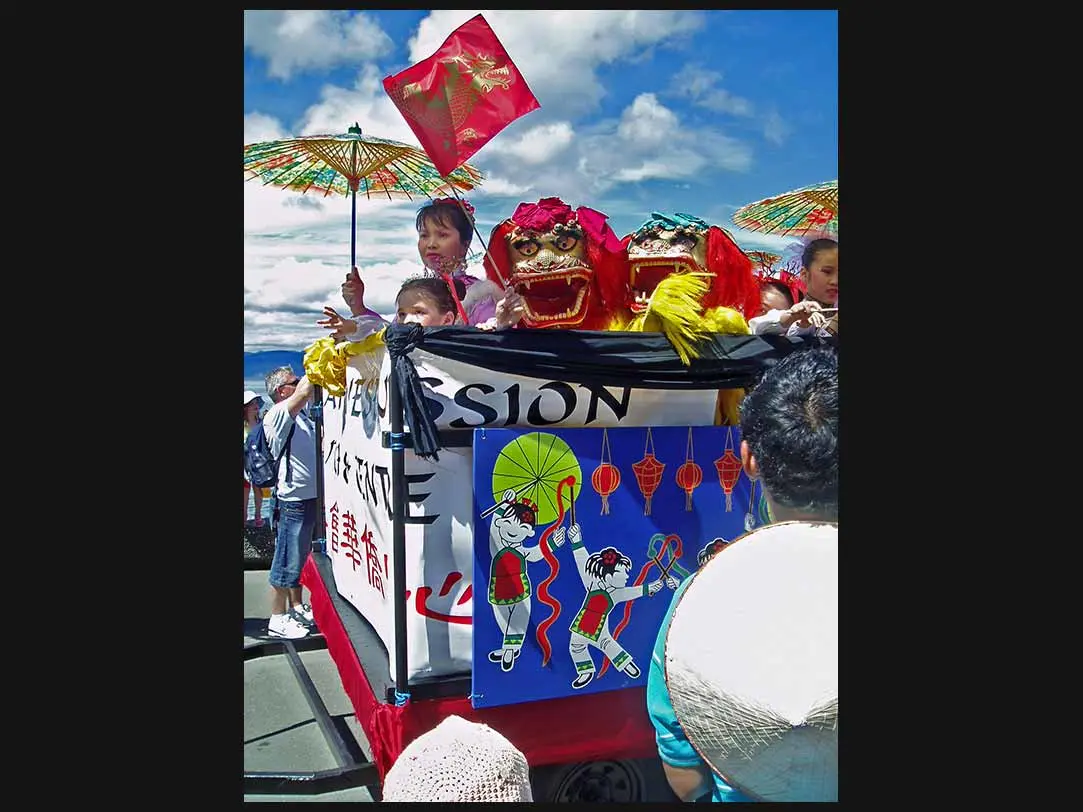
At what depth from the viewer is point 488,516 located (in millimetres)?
2688

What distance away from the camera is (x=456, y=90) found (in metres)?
2.95

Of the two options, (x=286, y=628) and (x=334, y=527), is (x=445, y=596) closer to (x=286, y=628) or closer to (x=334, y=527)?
(x=334, y=527)

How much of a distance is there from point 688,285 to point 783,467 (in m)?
1.66

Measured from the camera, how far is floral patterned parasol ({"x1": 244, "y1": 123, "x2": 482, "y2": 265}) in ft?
13.6

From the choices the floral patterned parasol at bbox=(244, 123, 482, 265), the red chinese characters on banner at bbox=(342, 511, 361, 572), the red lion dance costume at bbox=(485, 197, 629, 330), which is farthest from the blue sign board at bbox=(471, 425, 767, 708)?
the floral patterned parasol at bbox=(244, 123, 482, 265)

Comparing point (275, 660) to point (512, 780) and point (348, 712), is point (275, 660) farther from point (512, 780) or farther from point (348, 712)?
point (512, 780)

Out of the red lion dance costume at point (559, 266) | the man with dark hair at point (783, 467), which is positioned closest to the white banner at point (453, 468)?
the red lion dance costume at point (559, 266)

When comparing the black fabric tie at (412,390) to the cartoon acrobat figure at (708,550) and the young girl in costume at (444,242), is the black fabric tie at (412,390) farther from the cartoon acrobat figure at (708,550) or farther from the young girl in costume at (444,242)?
the young girl in costume at (444,242)

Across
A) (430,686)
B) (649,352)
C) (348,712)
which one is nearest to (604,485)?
(649,352)

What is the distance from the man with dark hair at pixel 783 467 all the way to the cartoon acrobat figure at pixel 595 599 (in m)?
1.17

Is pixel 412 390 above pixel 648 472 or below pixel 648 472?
above

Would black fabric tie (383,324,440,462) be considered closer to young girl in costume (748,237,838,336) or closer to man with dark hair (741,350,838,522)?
man with dark hair (741,350,838,522)

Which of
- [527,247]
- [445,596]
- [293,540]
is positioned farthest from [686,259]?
[293,540]

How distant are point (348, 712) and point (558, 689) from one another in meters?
1.89
